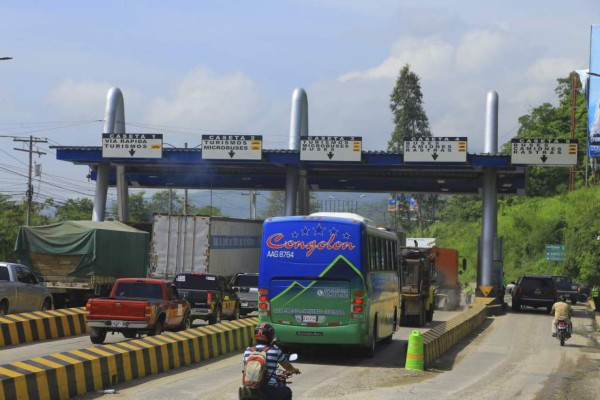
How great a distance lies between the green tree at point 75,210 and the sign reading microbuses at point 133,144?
168 ft

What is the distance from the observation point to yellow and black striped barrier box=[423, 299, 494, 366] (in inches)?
770

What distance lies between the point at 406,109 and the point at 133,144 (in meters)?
54.0

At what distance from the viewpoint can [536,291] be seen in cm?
4366

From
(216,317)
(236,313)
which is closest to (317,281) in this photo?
(216,317)

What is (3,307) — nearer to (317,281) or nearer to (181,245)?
(317,281)

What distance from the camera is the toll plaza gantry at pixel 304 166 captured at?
45812mm

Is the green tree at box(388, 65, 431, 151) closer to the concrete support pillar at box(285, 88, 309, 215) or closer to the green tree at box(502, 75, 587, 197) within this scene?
the green tree at box(502, 75, 587, 197)

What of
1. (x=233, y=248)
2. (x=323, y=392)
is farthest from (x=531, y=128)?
(x=323, y=392)

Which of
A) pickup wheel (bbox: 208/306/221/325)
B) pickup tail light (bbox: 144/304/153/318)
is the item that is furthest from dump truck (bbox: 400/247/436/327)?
pickup tail light (bbox: 144/304/153/318)

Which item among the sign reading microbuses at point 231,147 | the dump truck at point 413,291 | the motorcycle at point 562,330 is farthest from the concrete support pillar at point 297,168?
the motorcycle at point 562,330

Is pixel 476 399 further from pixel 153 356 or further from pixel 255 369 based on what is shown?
pixel 255 369

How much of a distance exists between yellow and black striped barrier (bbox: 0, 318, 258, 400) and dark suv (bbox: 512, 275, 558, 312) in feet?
84.0

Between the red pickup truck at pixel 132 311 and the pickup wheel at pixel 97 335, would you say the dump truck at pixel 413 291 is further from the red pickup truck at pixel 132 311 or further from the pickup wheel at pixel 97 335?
the pickup wheel at pixel 97 335

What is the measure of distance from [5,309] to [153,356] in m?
9.81
